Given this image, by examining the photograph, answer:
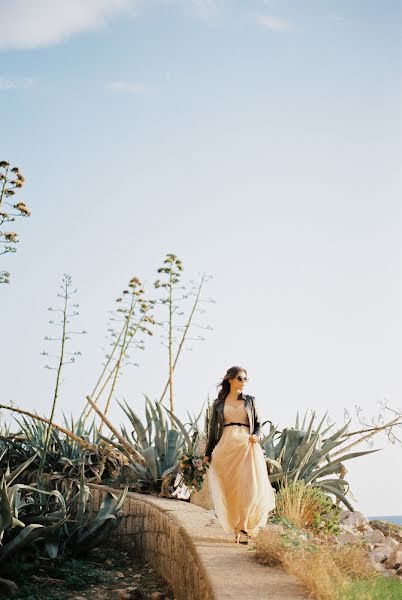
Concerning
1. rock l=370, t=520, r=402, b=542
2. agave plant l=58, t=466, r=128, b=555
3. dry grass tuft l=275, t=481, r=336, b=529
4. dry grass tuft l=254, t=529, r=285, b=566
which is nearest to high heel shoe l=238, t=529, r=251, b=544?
dry grass tuft l=254, t=529, r=285, b=566

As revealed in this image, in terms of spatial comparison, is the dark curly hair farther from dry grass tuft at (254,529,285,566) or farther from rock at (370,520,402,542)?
rock at (370,520,402,542)

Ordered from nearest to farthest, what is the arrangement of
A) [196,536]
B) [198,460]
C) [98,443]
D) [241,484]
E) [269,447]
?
[196,536]
[241,484]
[198,460]
[269,447]
[98,443]

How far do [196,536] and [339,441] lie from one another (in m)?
4.33

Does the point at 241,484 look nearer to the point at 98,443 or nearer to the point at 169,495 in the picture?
the point at 169,495

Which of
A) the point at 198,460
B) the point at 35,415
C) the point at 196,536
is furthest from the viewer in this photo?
the point at 35,415

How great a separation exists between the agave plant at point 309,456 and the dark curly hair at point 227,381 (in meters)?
2.32

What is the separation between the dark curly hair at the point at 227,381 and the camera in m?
7.37

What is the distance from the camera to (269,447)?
9.95 m

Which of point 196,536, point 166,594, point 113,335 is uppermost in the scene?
point 113,335

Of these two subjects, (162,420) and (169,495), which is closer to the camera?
(169,495)

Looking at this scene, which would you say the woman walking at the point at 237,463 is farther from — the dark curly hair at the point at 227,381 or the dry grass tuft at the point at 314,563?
the dry grass tuft at the point at 314,563

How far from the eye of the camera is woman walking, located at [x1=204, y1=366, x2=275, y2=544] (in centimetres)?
689

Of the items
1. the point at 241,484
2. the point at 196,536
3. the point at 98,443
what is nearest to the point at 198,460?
the point at 241,484

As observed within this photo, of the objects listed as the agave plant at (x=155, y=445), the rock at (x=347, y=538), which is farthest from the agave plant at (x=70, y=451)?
the rock at (x=347, y=538)
